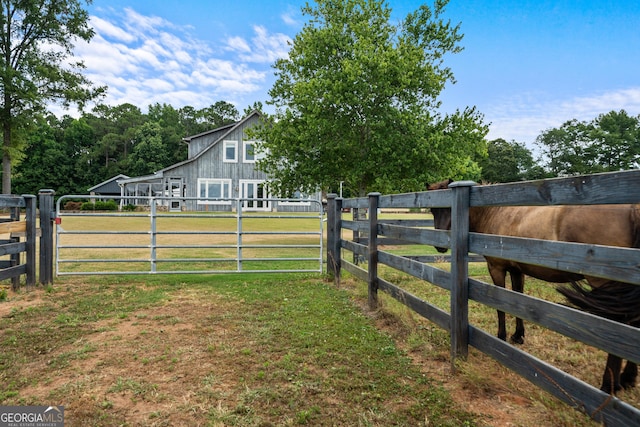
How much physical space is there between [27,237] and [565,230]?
24.1ft

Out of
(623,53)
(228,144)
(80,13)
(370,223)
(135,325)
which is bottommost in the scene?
(135,325)

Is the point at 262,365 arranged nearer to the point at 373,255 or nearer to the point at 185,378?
the point at 185,378

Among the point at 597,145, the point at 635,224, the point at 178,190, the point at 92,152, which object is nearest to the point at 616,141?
the point at 597,145

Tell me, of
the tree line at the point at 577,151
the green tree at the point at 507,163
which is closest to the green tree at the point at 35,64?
the tree line at the point at 577,151

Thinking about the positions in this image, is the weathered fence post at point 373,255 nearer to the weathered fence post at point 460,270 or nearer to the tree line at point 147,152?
the weathered fence post at point 460,270

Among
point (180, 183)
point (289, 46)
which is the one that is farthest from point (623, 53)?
point (180, 183)

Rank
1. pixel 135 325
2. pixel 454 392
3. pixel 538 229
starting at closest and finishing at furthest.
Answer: pixel 454 392, pixel 538 229, pixel 135 325

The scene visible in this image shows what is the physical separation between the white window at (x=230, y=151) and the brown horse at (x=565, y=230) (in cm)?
2472

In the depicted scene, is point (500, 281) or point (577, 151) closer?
point (500, 281)

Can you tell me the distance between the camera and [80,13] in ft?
71.5

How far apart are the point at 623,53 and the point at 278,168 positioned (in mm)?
14467

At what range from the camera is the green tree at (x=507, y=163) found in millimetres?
55312

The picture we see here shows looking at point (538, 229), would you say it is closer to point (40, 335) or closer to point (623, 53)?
point (40, 335)

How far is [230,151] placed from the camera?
27.2 metres
